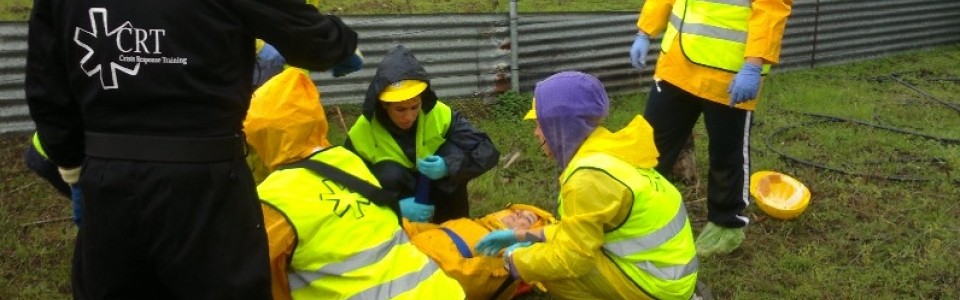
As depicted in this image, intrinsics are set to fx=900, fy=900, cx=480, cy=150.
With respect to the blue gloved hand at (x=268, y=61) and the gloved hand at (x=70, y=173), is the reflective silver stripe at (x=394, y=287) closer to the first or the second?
the gloved hand at (x=70, y=173)

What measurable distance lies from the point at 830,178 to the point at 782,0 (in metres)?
1.98

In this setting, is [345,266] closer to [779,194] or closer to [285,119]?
[285,119]

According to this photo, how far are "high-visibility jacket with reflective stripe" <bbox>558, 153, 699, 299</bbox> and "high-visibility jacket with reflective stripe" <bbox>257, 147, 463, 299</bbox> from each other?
619 millimetres

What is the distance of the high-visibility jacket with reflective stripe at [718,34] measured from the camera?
12.6 feet

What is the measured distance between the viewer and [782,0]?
3676mm

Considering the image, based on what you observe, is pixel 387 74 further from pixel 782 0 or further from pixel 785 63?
pixel 785 63

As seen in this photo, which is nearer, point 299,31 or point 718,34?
point 299,31

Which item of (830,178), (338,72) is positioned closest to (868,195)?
(830,178)

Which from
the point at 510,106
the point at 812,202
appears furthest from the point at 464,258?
the point at 510,106

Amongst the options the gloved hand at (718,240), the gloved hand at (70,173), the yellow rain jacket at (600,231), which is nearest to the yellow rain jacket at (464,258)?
the yellow rain jacket at (600,231)

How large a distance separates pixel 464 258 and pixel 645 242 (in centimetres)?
73

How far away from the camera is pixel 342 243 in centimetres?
271

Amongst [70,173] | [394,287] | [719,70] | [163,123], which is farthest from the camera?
[719,70]

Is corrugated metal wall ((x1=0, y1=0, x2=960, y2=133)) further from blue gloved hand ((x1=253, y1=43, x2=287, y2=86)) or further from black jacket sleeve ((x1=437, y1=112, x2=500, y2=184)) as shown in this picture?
black jacket sleeve ((x1=437, y1=112, x2=500, y2=184))
